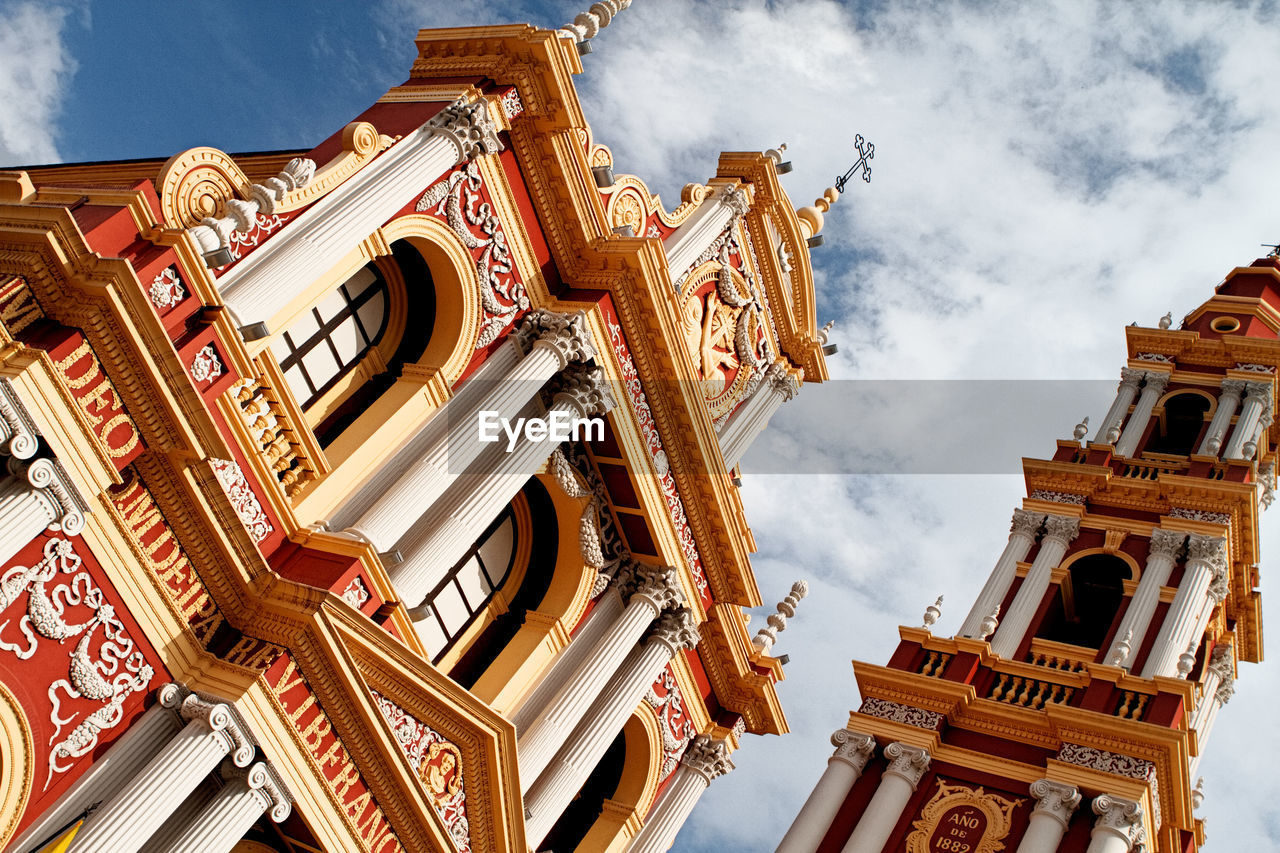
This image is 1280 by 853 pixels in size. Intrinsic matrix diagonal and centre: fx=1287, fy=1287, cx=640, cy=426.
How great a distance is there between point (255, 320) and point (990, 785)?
13.1m

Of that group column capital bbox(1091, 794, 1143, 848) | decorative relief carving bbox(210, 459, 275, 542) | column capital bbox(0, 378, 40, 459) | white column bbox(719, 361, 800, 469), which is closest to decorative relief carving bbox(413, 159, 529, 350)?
decorative relief carving bbox(210, 459, 275, 542)

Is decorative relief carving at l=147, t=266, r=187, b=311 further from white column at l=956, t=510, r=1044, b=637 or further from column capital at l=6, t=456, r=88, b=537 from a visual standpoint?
white column at l=956, t=510, r=1044, b=637

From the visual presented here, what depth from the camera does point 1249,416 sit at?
28.1m

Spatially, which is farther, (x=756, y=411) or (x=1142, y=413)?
(x=1142, y=413)

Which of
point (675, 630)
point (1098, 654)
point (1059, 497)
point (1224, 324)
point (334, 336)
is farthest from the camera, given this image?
point (1224, 324)

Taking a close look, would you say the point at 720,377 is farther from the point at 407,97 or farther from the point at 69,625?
the point at 69,625

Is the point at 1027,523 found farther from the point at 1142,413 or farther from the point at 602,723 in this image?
the point at 602,723

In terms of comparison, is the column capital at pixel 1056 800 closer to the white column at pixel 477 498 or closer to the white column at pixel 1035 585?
the white column at pixel 1035 585

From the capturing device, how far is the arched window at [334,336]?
53.5 feet

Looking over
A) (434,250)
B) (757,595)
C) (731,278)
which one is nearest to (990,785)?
(757,595)

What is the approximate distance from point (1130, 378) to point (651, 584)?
15.9m

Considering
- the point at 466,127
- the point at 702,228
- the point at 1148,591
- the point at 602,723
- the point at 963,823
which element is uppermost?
the point at 1148,591

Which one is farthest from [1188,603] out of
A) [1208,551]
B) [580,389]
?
[580,389]

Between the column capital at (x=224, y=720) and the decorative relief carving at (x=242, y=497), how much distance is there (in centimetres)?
184
